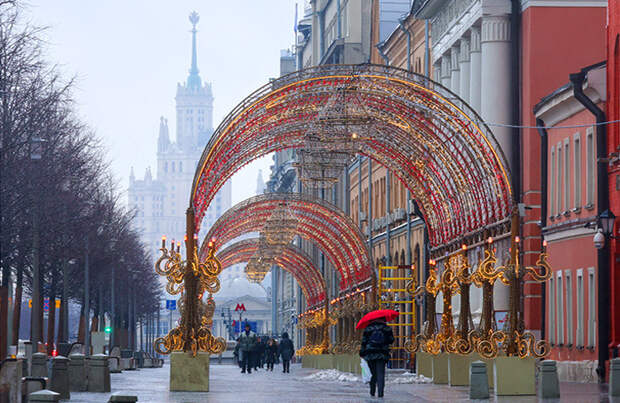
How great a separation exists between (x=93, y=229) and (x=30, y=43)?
21465 millimetres

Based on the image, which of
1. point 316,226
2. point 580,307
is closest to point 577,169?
point 580,307

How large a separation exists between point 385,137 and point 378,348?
13.5 m

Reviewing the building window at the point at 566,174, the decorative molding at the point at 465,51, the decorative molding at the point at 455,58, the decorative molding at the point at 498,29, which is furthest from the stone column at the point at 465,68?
the building window at the point at 566,174

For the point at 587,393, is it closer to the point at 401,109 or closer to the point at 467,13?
the point at 401,109

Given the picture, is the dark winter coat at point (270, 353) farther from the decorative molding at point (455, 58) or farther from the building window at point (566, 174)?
the building window at point (566, 174)

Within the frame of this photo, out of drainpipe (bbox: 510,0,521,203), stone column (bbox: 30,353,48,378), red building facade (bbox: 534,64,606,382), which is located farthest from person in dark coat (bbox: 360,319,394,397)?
drainpipe (bbox: 510,0,521,203)

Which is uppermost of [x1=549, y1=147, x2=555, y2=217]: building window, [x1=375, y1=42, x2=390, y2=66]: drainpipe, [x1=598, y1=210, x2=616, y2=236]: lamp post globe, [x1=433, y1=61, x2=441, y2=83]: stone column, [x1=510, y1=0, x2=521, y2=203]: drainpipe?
[x1=375, y1=42, x2=390, y2=66]: drainpipe

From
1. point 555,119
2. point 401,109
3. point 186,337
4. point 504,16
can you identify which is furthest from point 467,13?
point 186,337

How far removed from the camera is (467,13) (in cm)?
4875

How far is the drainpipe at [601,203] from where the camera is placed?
3603 centimetres

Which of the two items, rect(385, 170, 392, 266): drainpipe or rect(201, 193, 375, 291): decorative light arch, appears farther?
rect(385, 170, 392, 266): drainpipe

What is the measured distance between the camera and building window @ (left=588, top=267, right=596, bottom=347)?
124ft

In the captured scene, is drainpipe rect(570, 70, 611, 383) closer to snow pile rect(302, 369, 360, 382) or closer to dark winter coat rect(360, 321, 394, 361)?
snow pile rect(302, 369, 360, 382)

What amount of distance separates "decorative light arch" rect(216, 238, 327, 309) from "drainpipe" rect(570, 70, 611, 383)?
35.0 metres
